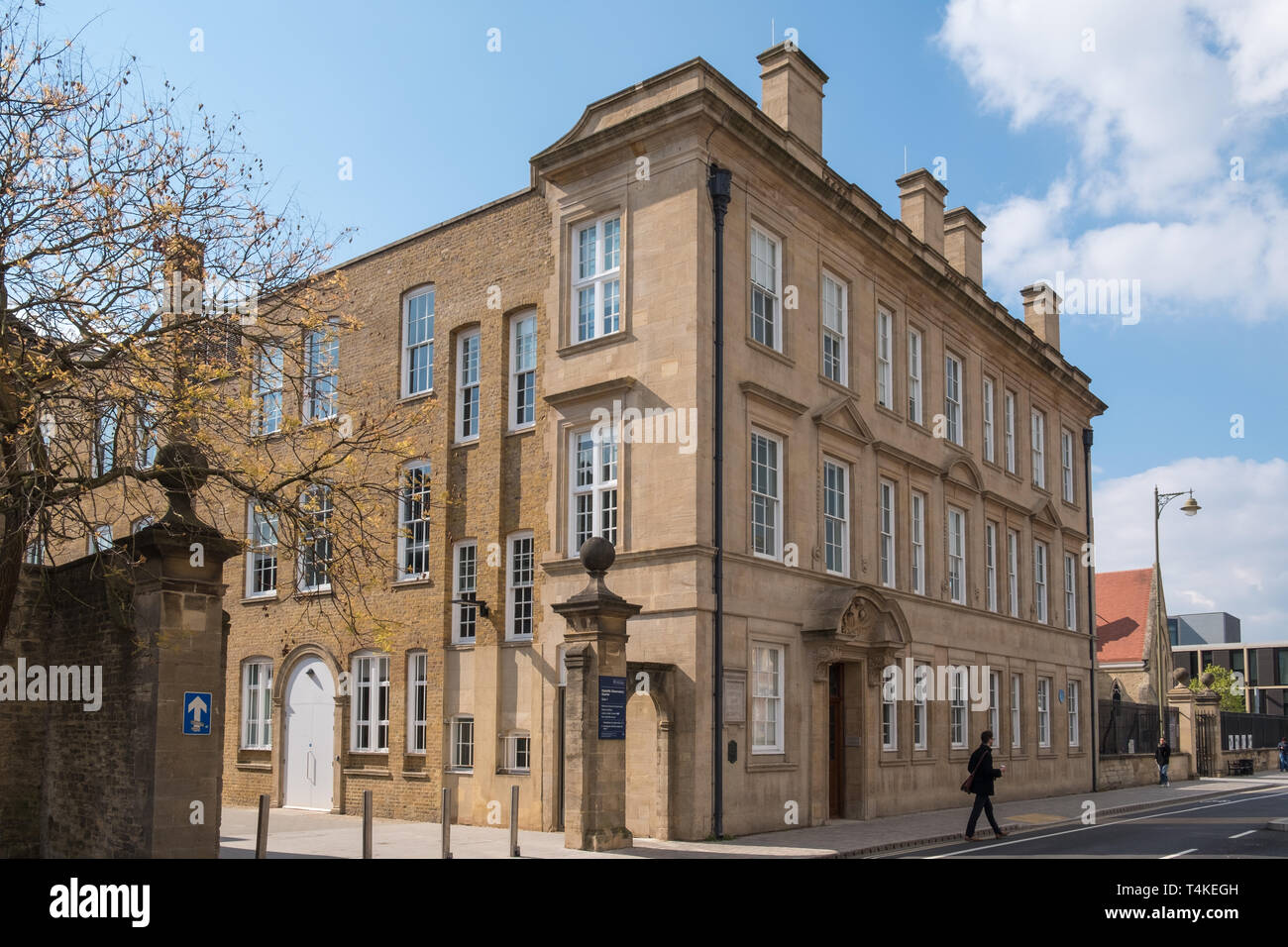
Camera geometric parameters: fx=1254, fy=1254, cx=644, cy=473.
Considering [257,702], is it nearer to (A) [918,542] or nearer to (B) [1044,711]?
(A) [918,542]

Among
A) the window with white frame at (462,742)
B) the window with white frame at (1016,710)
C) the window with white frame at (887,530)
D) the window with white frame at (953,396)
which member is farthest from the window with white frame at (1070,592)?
the window with white frame at (462,742)

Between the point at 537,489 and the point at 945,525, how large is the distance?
1129cm

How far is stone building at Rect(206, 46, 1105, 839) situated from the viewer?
71.3 feet

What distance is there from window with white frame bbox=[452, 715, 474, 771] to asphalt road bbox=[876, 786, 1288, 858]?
30.1 feet

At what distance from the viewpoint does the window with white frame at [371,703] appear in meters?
26.8

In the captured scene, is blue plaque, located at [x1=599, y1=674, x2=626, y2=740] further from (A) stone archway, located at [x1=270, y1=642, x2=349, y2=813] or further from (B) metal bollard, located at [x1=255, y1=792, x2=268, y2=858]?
(A) stone archway, located at [x1=270, y1=642, x2=349, y2=813]

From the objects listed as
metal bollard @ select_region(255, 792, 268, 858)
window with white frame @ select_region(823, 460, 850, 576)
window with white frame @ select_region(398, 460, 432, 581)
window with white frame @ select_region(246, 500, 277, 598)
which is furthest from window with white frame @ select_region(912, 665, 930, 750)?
metal bollard @ select_region(255, 792, 268, 858)

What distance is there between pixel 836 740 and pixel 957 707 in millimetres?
5807

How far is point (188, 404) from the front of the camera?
47.4ft

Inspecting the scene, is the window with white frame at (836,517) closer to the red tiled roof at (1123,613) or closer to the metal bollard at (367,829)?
the metal bollard at (367,829)

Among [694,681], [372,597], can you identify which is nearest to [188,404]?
[694,681]

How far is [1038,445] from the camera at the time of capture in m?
37.9

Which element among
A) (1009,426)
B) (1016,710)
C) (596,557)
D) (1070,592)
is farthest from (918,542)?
(1070,592)

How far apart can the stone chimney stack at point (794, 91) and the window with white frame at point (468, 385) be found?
7.78m
